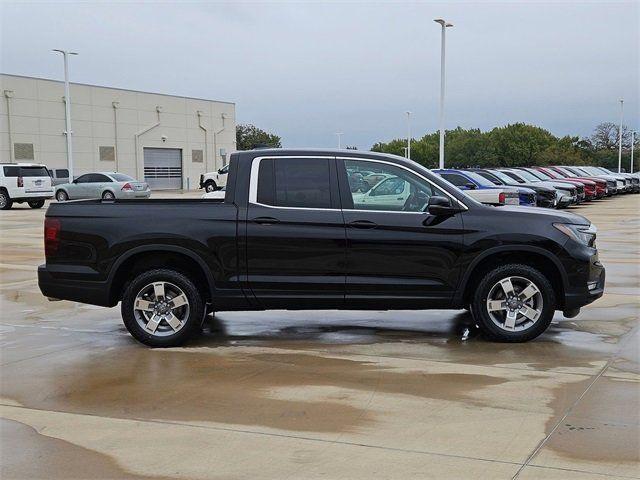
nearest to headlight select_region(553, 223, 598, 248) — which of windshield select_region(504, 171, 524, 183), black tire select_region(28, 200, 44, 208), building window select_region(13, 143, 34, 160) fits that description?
windshield select_region(504, 171, 524, 183)

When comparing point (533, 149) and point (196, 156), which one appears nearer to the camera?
point (196, 156)

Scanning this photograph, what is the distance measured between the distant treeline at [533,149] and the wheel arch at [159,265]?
2860 inches

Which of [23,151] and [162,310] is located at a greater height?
[23,151]

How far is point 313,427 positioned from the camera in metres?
5.09

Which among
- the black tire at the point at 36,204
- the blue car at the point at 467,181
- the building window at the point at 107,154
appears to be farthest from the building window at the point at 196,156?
the blue car at the point at 467,181

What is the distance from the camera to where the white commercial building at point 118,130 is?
1909 inches

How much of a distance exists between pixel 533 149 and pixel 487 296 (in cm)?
7984

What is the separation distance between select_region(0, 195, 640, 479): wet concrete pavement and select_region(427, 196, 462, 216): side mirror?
1.32m

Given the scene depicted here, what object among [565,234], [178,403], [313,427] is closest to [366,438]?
[313,427]

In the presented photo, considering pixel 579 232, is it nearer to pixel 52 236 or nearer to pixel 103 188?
pixel 52 236

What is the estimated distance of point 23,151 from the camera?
4853 centimetres

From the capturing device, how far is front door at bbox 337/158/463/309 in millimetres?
7254

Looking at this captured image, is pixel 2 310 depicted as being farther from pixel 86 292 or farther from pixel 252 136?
pixel 252 136

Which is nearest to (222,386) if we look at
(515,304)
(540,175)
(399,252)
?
(399,252)
